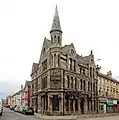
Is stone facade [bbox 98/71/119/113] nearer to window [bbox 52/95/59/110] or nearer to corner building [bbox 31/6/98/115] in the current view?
corner building [bbox 31/6/98/115]

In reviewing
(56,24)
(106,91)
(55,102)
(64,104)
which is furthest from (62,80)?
(106,91)

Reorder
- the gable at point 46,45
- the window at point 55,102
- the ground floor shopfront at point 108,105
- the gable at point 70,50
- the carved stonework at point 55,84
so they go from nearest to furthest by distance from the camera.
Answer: the window at point 55,102
the carved stonework at point 55,84
the gable at point 70,50
the gable at point 46,45
the ground floor shopfront at point 108,105

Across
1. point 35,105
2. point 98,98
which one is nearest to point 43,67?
point 35,105

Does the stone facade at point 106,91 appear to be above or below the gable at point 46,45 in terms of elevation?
below

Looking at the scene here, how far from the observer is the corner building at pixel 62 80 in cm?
4384

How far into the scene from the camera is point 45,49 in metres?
50.1

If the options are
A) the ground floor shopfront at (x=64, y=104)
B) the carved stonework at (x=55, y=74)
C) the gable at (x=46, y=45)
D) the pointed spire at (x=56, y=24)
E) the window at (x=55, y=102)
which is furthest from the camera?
the gable at (x=46, y=45)

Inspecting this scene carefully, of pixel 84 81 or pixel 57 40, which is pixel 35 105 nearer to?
pixel 84 81

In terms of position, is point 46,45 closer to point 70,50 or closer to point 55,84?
point 70,50

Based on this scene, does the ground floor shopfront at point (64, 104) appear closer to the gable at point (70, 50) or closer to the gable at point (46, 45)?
the gable at point (70, 50)

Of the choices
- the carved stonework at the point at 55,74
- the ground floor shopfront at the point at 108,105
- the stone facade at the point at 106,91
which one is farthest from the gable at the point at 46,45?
the ground floor shopfront at the point at 108,105

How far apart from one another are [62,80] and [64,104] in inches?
167

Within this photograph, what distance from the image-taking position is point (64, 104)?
44.2 meters

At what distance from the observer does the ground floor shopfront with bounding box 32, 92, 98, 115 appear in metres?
43.5
